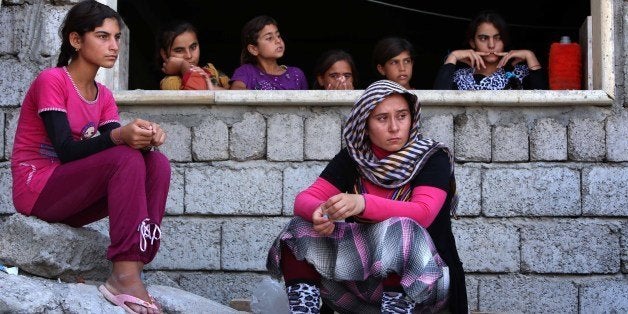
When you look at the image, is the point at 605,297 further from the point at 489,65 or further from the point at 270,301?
the point at 270,301

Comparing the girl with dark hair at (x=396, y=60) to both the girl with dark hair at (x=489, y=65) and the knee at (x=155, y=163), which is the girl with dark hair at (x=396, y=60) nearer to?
the girl with dark hair at (x=489, y=65)

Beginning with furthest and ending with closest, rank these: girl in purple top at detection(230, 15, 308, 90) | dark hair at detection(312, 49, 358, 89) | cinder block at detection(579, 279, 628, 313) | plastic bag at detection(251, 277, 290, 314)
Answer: dark hair at detection(312, 49, 358, 89) → girl in purple top at detection(230, 15, 308, 90) → cinder block at detection(579, 279, 628, 313) → plastic bag at detection(251, 277, 290, 314)

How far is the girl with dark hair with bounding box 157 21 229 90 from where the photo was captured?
20.1 feet

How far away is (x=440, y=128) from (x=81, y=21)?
6.77 ft

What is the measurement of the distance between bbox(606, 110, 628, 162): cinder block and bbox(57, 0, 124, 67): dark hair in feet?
8.82

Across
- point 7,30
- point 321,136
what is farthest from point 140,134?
point 7,30

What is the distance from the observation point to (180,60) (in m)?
6.26

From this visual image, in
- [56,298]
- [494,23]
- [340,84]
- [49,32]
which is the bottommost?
[56,298]

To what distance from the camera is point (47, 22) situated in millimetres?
6020

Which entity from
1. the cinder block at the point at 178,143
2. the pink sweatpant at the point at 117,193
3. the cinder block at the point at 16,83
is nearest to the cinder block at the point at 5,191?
the cinder block at the point at 16,83

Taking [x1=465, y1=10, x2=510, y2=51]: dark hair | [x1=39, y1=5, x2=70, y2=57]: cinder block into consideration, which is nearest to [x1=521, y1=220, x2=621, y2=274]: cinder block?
[x1=465, y1=10, x2=510, y2=51]: dark hair

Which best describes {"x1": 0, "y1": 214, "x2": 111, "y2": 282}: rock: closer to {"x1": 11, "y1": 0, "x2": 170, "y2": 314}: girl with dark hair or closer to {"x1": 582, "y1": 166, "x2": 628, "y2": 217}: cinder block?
{"x1": 11, "y1": 0, "x2": 170, "y2": 314}: girl with dark hair

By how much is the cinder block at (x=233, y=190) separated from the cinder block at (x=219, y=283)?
33 cm

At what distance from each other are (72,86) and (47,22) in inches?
57.3
